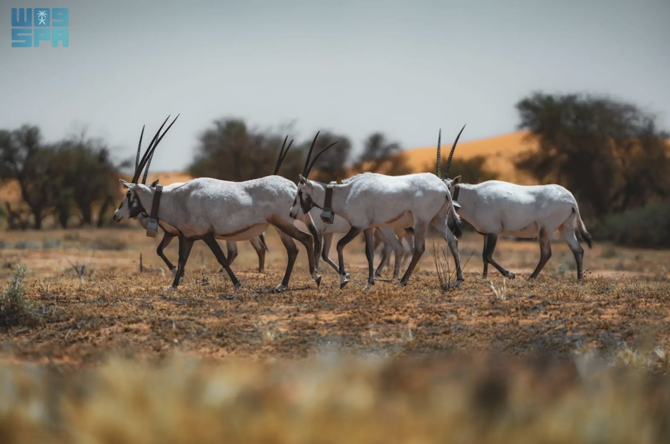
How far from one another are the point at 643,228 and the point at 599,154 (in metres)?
7.99

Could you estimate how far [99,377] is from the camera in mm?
4547

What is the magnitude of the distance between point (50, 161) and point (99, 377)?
42.8 meters

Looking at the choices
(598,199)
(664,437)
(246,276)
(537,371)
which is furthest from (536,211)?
(598,199)

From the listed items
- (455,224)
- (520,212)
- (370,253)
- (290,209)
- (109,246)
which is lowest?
(109,246)

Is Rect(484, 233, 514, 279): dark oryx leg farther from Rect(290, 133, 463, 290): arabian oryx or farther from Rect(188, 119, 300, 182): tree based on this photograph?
Rect(188, 119, 300, 182): tree

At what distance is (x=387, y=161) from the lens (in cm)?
5069

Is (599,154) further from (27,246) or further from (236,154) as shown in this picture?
(27,246)

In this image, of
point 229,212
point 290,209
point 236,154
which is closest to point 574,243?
point 290,209

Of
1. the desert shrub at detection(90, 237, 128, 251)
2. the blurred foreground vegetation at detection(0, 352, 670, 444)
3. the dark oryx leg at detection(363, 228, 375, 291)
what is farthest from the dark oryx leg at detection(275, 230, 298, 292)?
the desert shrub at detection(90, 237, 128, 251)

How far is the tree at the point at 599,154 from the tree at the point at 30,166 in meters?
26.2

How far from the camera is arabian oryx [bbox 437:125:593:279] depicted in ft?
47.4

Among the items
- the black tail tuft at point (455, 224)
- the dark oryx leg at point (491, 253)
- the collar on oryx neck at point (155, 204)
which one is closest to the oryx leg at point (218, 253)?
the collar on oryx neck at point (155, 204)

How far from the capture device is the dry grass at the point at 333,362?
136 inches

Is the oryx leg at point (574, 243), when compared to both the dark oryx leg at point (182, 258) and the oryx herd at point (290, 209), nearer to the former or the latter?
the oryx herd at point (290, 209)
